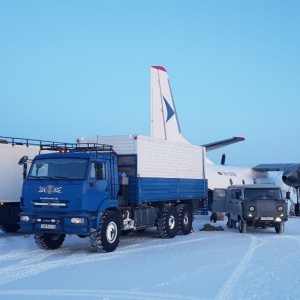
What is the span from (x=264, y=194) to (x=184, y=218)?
11.0ft

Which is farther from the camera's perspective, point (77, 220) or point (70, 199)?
point (70, 199)

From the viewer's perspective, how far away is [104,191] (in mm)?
13922

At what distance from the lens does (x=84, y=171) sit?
526 inches

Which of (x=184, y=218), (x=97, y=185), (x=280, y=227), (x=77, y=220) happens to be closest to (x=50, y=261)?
(x=77, y=220)

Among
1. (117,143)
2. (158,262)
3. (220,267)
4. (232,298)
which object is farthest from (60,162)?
(232,298)

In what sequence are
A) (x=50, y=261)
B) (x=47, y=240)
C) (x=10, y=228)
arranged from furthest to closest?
(x=10, y=228), (x=47, y=240), (x=50, y=261)

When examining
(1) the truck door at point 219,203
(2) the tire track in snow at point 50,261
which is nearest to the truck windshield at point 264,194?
(1) the truck door at point 219,203

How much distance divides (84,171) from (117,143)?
2.78 m

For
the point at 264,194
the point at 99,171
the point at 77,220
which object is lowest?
the point at 77,220

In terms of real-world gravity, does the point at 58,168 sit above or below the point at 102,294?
above

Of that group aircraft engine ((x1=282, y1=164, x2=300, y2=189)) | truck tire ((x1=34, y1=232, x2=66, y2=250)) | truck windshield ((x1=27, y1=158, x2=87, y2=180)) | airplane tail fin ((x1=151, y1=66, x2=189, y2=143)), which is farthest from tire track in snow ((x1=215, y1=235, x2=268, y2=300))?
aircraft engine ((x1=282, y1=164, x2=300, y2=189))

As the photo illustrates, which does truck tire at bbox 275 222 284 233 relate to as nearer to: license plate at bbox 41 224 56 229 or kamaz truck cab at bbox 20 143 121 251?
kamaz truck cab at bbox 20 143 121 251

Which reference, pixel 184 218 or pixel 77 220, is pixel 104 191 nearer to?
pixel 77 220

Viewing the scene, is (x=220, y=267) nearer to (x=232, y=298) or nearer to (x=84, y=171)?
(x=232, y=298)
